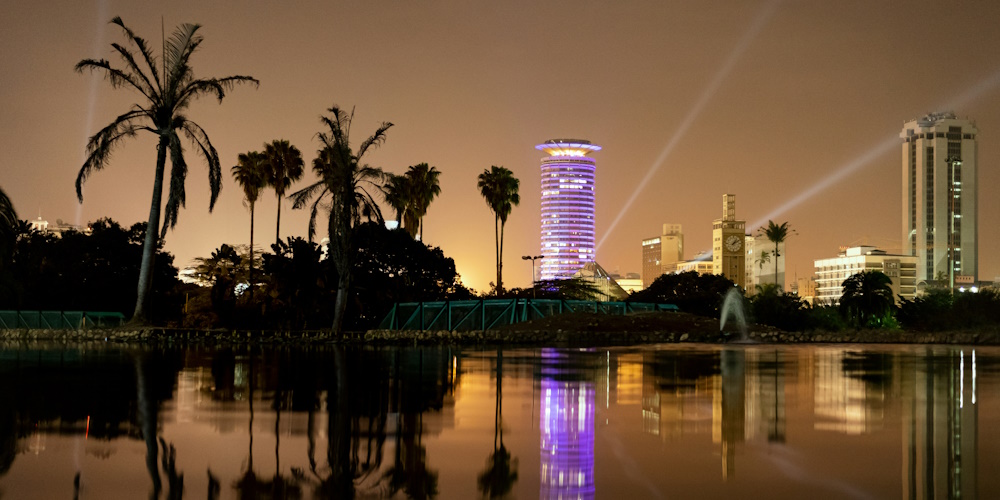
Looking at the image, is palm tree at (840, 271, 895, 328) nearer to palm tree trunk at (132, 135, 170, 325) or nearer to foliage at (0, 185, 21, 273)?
palm tree trunk at (132, 135, 170, 325)

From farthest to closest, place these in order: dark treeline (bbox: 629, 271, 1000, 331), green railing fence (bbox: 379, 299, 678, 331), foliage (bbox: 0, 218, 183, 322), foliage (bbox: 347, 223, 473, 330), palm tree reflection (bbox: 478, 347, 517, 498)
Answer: dark treeline (bbox: 629, 271, 1000, 331), foliage (bbox: 0, 218, 183, 322), foliage (bbox: 347, 223, 473, 330), green railing fence (bbox: 379, 299, 678, 331), palm tree reflection (bbox: 478, 347, 517, 498)

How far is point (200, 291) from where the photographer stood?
214ft

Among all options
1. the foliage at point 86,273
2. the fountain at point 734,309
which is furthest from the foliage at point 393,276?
the fountain at point 734,309

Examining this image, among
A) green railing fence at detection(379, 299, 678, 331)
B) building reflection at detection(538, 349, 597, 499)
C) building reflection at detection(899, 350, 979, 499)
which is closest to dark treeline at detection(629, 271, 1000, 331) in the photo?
green railing fence at detection(379, 299, 678, 331)

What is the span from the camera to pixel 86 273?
63.2 m

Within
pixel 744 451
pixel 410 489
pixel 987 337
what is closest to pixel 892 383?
pixel 744 451

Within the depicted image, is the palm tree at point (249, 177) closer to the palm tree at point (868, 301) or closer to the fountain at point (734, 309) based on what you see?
the fountain at point (734, 309)

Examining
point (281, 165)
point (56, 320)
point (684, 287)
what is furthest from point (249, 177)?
point (684, 287)

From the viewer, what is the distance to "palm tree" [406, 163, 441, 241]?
77.7 metres

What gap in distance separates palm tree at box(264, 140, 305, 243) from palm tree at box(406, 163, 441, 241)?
12.5 meters

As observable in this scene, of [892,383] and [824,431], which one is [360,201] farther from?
[824,431]

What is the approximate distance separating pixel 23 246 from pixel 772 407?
6431 cm

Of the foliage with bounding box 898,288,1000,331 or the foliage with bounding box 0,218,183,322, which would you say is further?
the foliage with bounding box 898,288,1000,331

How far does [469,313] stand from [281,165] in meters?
25.5
